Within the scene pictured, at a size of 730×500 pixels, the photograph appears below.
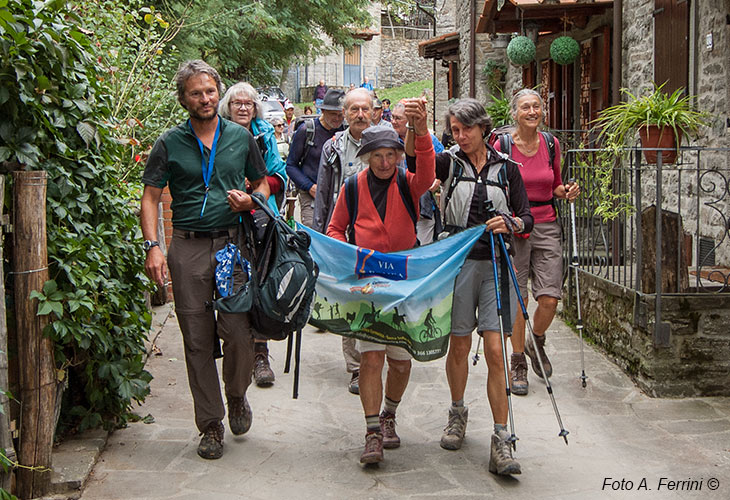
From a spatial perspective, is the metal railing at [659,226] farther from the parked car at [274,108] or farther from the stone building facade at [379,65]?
the stone building facade at [379,65]

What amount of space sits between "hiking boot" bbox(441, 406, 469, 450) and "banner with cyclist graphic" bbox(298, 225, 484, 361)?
Result: 0.51m

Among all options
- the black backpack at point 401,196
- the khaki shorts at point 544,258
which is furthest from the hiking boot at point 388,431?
the khaki shorts at point 544,258

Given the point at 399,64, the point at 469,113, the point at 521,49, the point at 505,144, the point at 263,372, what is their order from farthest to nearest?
the point at 399,64, the point at 521,49, the point at 263,372, the point at 505,144, the point at 469,113

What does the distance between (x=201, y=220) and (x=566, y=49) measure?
28.9 ft

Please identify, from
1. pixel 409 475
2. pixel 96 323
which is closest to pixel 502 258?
pixel 409 475

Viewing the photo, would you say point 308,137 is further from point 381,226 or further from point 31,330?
point 31,330

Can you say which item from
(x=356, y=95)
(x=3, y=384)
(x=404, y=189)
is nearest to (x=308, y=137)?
(x=356, y=95)

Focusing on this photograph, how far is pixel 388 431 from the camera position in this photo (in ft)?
16.3

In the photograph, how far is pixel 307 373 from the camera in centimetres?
661

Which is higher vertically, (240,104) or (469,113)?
(240,104)

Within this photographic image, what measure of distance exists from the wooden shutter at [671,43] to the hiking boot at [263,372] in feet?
17.1

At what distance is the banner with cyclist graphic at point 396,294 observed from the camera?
462cm

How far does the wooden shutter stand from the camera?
29.1 ft

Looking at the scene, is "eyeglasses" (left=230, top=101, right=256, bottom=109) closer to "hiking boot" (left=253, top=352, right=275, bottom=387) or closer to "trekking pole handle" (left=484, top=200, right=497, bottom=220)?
"hiking boot" (left=253, top=352, right=275, bottom=387)
